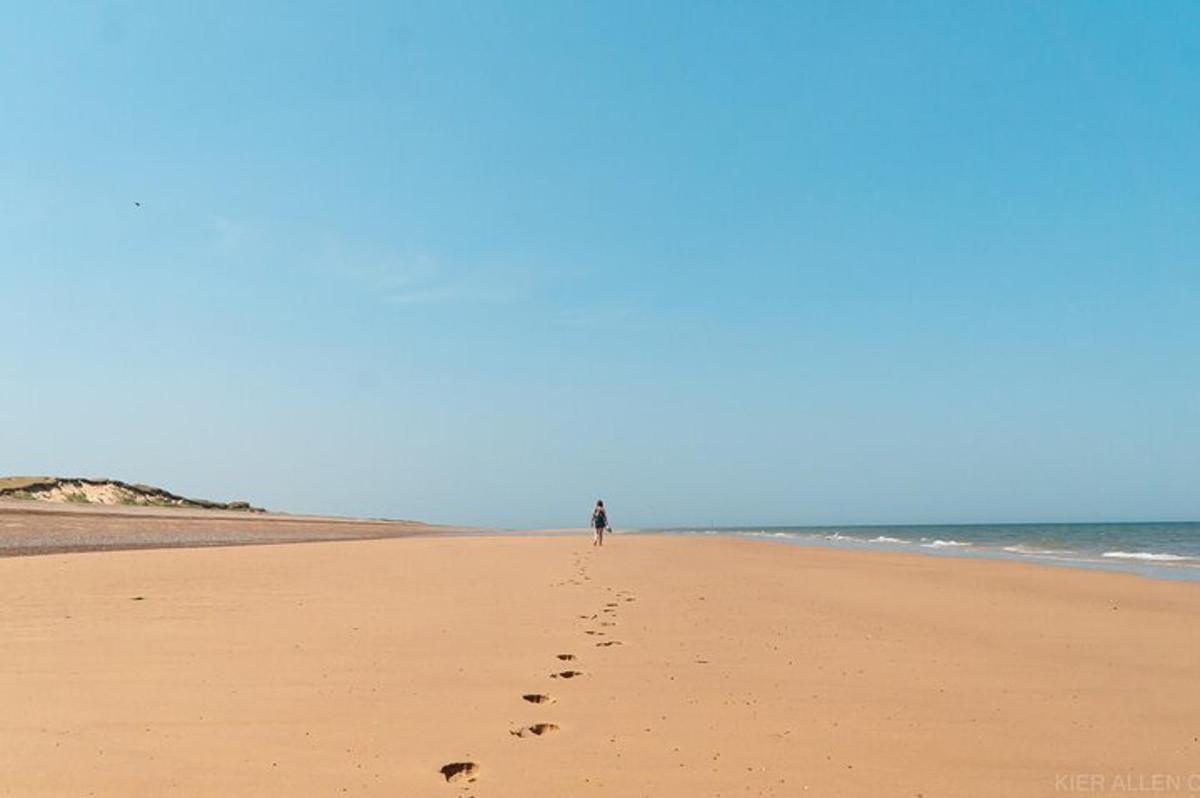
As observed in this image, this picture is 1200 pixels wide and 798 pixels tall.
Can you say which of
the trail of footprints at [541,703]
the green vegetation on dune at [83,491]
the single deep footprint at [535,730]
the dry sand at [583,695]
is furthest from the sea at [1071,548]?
the green vegetation on dune at [83,491]

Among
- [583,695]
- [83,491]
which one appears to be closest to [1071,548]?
[583,695]

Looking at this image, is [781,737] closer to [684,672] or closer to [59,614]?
[684,672]

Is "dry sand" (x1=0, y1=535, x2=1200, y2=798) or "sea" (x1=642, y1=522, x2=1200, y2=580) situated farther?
"sea" (x1=642, y1=522, x2=1200, y2=580)

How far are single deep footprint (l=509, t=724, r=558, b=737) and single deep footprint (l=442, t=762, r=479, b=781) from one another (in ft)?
2.18

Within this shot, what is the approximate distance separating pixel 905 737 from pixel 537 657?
376 cm

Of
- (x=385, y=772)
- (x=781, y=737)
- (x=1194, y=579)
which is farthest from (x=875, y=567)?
(x=385, y=772)

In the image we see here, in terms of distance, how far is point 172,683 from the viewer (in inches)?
264

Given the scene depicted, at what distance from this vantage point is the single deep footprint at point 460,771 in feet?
15.0

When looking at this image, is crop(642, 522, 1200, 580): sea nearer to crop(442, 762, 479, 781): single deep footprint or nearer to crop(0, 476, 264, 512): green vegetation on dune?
crop(442, 762, 479, 781): single deep footprint

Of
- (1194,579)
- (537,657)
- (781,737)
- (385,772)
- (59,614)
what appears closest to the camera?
(385,772)

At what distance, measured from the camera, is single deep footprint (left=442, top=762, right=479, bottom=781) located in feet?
15.0

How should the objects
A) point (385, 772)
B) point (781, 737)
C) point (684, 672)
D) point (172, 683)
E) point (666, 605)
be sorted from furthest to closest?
1. point (666, 605)
2. point (684, 672)
3. point (172, 683)
4. point (781, 737)
5. point (385, 772)

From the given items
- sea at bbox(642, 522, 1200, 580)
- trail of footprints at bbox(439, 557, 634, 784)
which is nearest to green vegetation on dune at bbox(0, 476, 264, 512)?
sea at bbox(642, 522, 1200, 580)

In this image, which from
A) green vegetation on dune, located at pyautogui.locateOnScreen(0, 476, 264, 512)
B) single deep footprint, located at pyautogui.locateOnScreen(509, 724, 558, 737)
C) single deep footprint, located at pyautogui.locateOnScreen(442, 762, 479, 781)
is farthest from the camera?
green vegetation on dune, located at pyautogui.locateOnScreen(0, 476, 264, 512)
